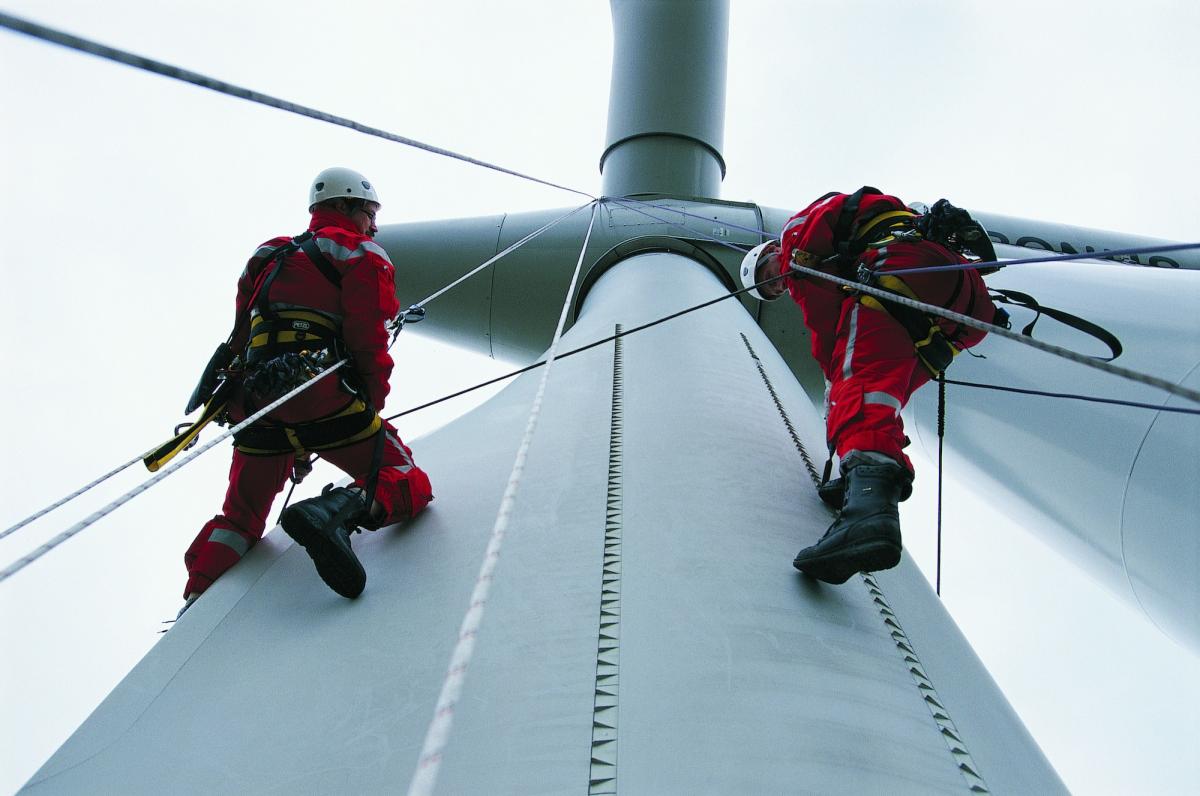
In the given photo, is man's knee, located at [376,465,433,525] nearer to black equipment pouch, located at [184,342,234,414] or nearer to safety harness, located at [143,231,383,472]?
safety harness, located at [143,231,383,472]

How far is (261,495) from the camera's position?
9.00 feet

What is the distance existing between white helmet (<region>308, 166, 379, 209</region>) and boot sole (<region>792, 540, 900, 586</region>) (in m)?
2.44

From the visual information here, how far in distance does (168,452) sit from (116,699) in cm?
102

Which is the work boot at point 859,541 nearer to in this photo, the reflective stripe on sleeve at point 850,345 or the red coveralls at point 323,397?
the reflective stripe on sleeve at point 850,345

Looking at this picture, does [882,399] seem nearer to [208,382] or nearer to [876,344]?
[876,344]

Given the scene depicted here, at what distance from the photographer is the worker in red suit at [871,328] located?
1844 millimetres

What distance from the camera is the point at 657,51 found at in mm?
7766

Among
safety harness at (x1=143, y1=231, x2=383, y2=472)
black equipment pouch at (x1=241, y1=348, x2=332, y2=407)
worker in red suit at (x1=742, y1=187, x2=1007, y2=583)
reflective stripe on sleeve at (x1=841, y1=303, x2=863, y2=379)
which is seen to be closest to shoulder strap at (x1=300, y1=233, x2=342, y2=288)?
safety harness at (x1=143, y1=231, x2=383, y2=472)

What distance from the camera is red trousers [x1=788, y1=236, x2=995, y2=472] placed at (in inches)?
86.8

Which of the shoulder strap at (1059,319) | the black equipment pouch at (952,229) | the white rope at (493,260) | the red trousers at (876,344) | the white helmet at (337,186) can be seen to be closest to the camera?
the red trousers at (876,344)

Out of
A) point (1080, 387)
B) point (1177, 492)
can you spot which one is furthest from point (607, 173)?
point (1177, 492)

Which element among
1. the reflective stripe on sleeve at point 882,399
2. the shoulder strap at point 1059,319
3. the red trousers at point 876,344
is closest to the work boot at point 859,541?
the red trousers at point 876,344

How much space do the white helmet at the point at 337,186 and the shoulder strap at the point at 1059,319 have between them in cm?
275

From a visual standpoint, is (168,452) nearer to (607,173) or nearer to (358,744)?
(358,744)
